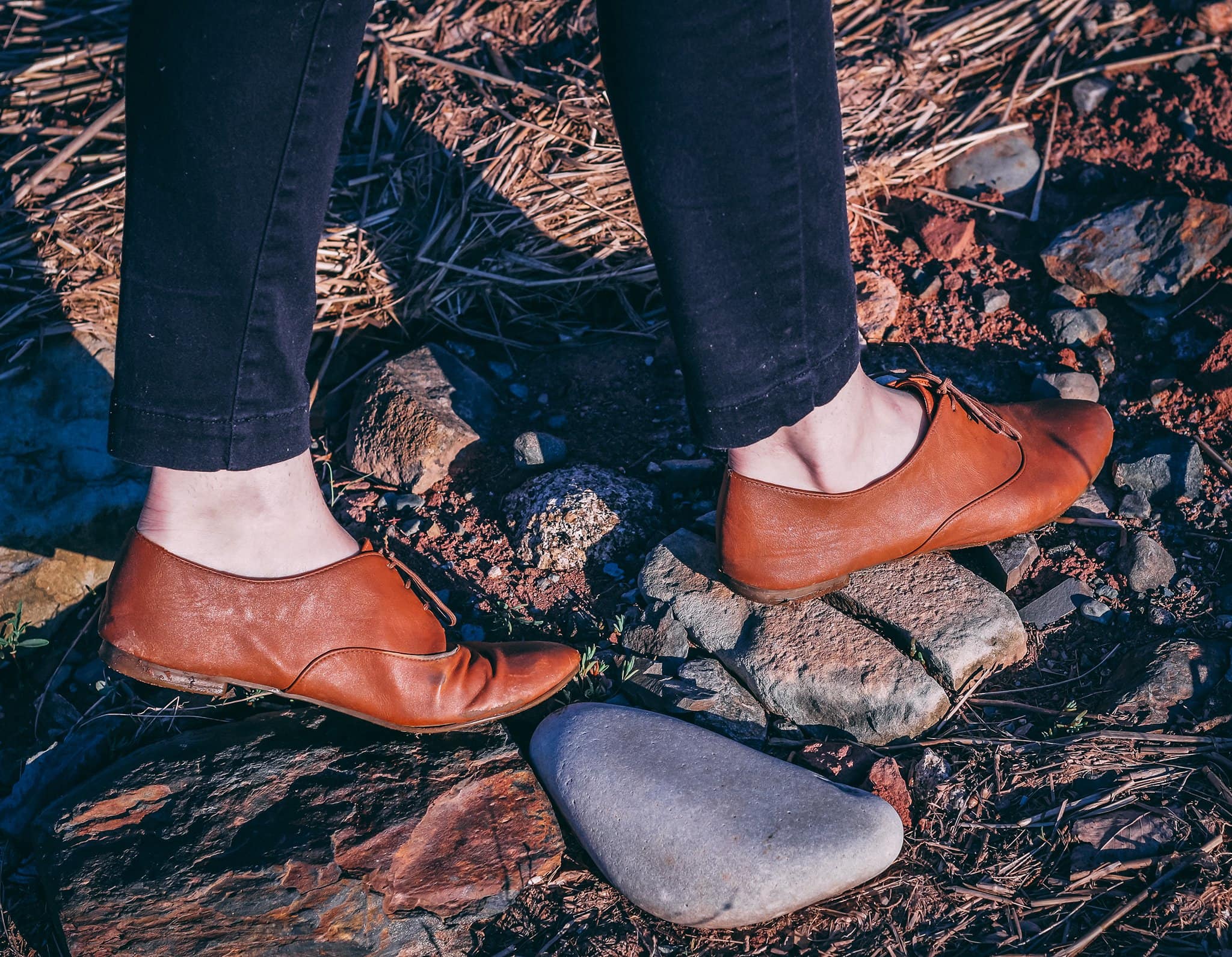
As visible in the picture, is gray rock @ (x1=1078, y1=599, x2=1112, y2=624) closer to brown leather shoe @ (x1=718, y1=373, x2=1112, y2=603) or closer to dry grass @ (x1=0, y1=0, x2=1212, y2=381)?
brown leather shoe @ (x1=718, y1=373, x2=1112, y2=603)

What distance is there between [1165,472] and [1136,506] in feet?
0.39

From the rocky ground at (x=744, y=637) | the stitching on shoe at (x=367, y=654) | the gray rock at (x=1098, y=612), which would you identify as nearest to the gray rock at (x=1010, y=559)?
the rocky ground at (x=744, y=637)

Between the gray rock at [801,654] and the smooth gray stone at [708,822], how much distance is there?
0.21 m

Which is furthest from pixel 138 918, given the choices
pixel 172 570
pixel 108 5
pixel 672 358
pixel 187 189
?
pixel 108 5

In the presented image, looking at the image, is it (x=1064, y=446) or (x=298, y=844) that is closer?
(x=298, y=844)

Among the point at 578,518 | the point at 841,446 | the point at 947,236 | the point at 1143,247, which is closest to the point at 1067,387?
the point at 1143,247

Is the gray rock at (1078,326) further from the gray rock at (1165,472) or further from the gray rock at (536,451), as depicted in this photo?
the gray rock at (536,451)

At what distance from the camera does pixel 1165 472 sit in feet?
7.57

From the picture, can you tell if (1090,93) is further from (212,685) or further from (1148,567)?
(212,685)

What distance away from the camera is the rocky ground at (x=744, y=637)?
5.65 feet

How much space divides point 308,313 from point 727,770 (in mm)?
1132

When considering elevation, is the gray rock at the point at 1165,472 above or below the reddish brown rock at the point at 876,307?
below

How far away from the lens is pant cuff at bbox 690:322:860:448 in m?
1.58

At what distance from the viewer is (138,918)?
169 centimetres
